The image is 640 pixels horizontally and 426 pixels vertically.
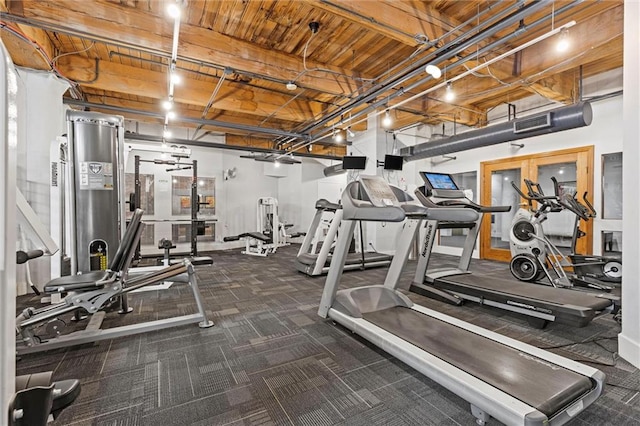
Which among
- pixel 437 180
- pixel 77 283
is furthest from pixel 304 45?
pixel 77 283

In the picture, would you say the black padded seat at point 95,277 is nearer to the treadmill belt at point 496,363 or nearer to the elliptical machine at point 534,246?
the treadmill belt at point 496,363

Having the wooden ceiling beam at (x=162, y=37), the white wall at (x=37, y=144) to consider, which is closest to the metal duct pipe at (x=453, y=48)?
the wooden ceiling beam at (x=162, y=37)

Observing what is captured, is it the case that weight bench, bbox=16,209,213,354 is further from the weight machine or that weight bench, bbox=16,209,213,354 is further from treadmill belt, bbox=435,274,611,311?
the weight machine

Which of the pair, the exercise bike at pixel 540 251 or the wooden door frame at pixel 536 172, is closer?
the exercise bike at pixel 540 251

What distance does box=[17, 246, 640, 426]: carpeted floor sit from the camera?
5.36ft

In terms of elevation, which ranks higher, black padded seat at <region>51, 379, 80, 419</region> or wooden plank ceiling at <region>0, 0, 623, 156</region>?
wooden plank ceiling at <region>0, 0, 623, 156</region>

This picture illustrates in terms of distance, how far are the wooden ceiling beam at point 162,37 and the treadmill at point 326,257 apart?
6.94ft

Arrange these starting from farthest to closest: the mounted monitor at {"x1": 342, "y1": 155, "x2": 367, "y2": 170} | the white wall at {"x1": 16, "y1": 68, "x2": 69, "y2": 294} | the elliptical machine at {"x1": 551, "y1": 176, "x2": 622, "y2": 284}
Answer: the mounted monitor at {"x1": 342, "y1": 155, "x2": 367, "y2": 170}, the elliptical machine at {"x1": 551, "y1": 176, "x2": 622, "y2": 284}, the white wall at {"x1": 16, "y1": 68, "x2": 69, "y2": 294}

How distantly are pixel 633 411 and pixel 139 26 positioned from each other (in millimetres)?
5483

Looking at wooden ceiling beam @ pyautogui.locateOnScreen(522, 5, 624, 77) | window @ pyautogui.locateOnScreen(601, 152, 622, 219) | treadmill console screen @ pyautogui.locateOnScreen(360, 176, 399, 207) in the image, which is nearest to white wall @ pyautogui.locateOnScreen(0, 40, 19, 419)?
treadmill console screen @ pyautogui.locateOnScreen(360, 176, 399, 207)

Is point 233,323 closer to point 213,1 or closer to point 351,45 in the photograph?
point 213,1

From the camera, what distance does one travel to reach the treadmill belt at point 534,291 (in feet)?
9.06

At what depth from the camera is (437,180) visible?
3.52m

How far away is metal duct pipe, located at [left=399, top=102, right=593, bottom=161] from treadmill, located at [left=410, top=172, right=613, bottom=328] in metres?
1.50
